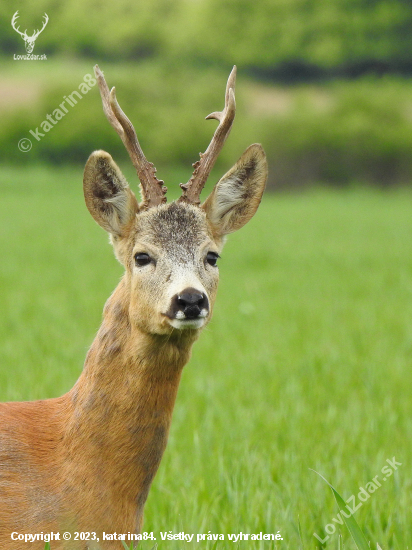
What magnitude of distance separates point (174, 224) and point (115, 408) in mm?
757

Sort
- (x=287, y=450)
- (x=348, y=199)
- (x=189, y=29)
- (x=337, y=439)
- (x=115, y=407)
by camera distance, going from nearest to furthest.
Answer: (x=115, y=407) → (x=287, y=450) → (x=337, y=439) → (x=348, y=199) → (x=189, y=29)

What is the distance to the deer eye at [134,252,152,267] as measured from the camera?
2.90 m

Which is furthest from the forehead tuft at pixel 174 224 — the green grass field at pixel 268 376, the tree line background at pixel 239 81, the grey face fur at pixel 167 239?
the tree line background at pixel 239 81

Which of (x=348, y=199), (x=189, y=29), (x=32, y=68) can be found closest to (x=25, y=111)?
(x=32, y=68)

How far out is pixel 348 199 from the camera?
31.3 metres

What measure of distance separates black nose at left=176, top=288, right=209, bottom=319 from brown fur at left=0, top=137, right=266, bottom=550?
0.25 feet

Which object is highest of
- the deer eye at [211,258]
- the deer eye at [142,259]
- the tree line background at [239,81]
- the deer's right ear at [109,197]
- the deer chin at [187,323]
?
the tree line background at [239,81]

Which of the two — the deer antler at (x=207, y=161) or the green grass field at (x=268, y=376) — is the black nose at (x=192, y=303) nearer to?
the deer antler at (x=207, y=161)

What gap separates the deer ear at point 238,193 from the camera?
321cm

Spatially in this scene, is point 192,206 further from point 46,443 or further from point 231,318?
point 231,318

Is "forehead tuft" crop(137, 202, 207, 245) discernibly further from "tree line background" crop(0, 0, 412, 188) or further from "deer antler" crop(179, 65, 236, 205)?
→ "tree line background" crop(0, 0, 412, 188)

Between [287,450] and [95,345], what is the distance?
1965mm

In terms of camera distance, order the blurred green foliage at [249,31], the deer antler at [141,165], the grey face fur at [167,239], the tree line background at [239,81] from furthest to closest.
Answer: the blurred green foliage at [249,31]
the tree line background at [239,81]
the deer antler at [141,165]
the grey face fur at [167,239]

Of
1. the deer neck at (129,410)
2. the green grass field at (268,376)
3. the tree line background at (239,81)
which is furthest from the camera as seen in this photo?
the tree line background at (239,81)
